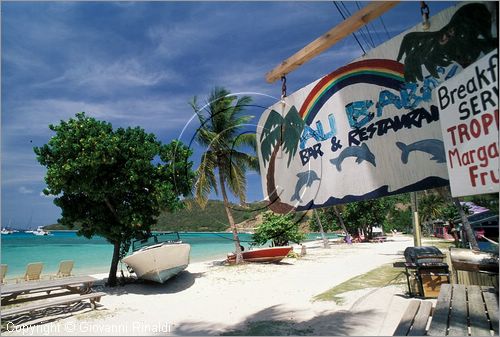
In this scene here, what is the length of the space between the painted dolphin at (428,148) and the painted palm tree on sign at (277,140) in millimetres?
971

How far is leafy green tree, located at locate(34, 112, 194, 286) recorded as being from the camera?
11477 millimetres

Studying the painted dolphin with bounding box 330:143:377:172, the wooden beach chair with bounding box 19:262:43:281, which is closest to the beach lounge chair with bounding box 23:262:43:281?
the wooden beach chair with bounding box 19:262:43:281

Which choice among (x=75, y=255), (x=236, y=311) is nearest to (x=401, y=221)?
(x=75, y=255)

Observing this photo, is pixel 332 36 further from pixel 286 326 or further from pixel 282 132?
pixel 286 326

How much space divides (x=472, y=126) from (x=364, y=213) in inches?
1722

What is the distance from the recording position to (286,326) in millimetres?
7062

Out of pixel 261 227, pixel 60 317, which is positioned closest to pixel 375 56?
pixel 60 317

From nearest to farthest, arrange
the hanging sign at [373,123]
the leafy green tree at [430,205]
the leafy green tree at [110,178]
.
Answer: the hanging sign at [373,123]
the leafy green tree at [110,178]
the leafy green tree at [430,205]

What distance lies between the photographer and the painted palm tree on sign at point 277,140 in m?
3.16

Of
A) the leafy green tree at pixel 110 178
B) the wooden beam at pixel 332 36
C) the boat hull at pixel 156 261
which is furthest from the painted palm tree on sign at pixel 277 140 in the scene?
the boat hull at pixel 156 261

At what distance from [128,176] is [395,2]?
1158 cm

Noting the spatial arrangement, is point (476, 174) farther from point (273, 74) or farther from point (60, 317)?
point (60, 317)

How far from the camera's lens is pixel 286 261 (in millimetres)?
19703

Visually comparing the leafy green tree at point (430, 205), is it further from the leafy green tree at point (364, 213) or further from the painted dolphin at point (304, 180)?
the painted dolphin at point (304, 180)
